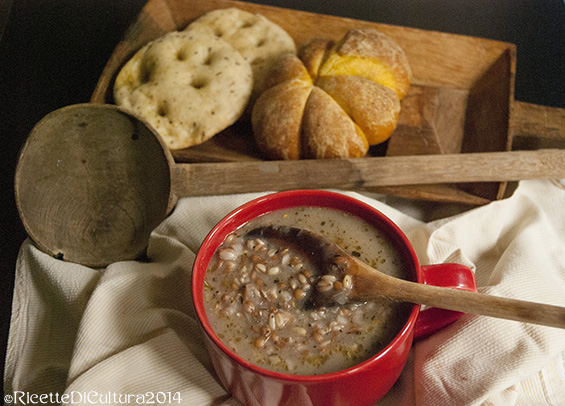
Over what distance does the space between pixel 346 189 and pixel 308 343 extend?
48 cm

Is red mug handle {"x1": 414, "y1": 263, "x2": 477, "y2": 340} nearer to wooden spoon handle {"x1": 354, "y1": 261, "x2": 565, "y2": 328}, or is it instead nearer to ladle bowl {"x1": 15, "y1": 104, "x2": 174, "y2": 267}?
wooden spoon handle {"x1": 354, "y1": 261, "x2": 565, "y2": 328}

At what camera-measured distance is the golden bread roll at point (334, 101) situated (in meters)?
1.12

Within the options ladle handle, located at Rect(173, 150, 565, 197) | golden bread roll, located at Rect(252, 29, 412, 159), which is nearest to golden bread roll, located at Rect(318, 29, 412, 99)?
golden bread roll, located at Rect(252, 29, 412, 159)

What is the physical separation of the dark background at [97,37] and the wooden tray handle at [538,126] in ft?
0.73

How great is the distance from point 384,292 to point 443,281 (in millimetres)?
104

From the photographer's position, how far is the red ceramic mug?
2.09 ft

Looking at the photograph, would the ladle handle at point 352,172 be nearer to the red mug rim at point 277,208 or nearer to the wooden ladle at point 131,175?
the wooden ladle at point 131,175

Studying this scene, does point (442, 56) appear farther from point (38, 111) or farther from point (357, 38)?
point (38, 111)

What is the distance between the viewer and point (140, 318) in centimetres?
89

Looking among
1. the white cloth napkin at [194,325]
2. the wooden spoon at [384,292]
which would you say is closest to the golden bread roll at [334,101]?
the white cloth napkin at [194,325]

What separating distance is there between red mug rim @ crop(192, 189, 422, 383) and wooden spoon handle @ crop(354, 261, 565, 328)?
3 centimetres

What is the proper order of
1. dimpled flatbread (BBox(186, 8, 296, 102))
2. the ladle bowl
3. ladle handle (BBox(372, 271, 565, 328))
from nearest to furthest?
ladle handle (BBox(372, 271, 565, 328)), the ladle bowl, dimpled flatbread (BBox(186, 8, 296, 102))

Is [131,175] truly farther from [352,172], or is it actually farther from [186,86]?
[352,172]

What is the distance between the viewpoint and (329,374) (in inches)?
24.6
